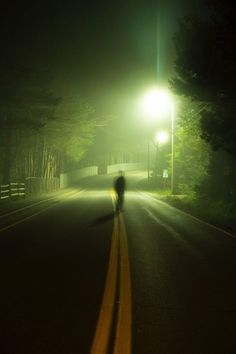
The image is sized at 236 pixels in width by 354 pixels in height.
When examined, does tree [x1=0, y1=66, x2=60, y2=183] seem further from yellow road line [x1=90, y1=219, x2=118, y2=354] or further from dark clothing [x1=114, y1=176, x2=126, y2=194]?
yellow road line [x1=90, y1=219, x2=118, y2=354]

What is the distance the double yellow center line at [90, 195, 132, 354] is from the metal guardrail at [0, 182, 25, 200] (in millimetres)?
24392

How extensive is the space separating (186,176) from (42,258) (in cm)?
3820

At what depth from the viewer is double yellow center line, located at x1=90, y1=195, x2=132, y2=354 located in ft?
17.6

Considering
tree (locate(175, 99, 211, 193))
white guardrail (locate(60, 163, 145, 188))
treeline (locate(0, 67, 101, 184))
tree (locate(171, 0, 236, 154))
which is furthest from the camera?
white guardrail (locate(60, 163, 145, 188))

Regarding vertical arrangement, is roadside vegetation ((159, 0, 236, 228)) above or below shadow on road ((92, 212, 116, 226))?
above

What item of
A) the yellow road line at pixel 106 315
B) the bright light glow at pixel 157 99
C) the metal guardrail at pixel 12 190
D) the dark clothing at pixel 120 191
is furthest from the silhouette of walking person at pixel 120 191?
the bright light glow at pixel 157 99

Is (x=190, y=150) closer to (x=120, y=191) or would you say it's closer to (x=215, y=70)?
(x=120, y=191)

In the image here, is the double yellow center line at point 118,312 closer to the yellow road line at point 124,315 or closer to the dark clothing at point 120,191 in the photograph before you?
the yellow road line at point 124,315

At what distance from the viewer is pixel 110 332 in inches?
229

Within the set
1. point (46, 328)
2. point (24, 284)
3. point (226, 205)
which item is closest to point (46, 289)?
point (24, 284)

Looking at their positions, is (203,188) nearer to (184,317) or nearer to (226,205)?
(226,205)

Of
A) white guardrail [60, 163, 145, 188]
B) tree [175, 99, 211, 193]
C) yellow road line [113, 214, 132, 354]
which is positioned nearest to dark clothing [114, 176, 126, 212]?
tree [175, 99, 211, 193]

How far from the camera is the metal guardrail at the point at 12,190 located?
34875mm

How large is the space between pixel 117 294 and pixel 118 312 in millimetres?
1059
